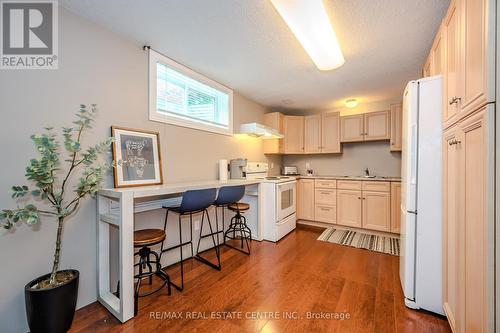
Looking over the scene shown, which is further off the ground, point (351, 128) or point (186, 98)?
point (186, 98)

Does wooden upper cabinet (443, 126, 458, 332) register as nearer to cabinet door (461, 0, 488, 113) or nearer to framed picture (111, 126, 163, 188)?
cabinet door (461, 0, 488, 113)

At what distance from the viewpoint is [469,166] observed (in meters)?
1.10

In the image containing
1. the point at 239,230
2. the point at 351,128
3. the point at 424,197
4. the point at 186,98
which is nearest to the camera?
the point at 424,197

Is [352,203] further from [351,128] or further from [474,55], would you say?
[474,55]

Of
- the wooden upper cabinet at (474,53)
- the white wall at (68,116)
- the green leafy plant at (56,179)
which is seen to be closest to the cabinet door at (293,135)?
the white wall at (68,116)

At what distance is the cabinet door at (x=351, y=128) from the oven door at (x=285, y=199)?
1.35m

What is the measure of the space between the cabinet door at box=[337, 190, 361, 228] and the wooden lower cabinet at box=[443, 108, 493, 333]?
2.19 m

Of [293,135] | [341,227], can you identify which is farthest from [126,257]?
[293,135]

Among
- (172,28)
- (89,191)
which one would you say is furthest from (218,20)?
(89,191)

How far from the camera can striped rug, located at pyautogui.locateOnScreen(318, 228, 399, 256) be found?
299 centimetres

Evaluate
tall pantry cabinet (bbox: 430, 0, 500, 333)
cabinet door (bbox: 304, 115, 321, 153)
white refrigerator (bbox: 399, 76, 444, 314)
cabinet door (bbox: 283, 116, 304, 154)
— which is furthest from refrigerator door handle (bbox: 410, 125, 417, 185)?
cabinet door (bbox: 283, 116, 304, 154)

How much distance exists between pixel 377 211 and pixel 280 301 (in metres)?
2.54

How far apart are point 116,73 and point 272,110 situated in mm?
3235

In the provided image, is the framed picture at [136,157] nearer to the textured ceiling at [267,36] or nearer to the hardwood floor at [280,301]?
the textured ceiling at [267,36]
